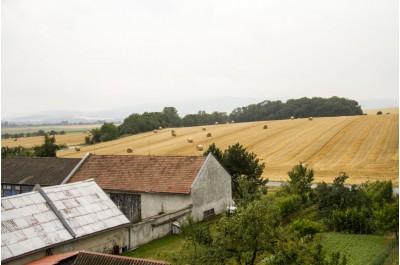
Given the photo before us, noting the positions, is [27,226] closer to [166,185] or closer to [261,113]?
[166,185]

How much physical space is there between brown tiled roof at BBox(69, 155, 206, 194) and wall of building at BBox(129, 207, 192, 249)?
5.42ft

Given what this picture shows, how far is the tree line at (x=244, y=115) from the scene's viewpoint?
3289 inches

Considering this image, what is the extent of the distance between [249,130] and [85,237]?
52.6 metres

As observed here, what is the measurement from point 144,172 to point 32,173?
42.6 feet

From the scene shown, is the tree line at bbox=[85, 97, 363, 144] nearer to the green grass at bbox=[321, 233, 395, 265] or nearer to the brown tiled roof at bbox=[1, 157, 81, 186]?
the brown tiled roof at bbox=[1, 157, 81, 186]

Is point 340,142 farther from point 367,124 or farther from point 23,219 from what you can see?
point 23,219

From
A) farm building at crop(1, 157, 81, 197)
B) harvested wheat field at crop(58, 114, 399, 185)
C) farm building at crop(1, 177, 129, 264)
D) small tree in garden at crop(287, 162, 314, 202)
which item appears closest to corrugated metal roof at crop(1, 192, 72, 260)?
farm building at crop(1, 177, 129, 264)

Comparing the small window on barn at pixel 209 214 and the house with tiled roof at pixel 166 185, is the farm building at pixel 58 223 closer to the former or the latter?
the house with tiled roof at pixel 166 185

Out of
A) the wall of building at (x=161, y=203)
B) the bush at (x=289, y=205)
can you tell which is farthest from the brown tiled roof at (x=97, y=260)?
the bush at (x=289, y=205)

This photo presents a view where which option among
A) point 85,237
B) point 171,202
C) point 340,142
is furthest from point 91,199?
point 340,142

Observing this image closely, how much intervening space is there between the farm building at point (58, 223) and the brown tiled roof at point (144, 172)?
17.1ft

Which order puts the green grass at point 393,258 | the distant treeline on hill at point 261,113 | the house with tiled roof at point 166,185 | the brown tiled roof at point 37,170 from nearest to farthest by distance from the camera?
the green grass at point 393,258 → the house with tiled roof at point 166,185 → the brown tiled roof at point 37,170 → the distant treeline on hill at point 261,113

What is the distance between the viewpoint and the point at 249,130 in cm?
7056

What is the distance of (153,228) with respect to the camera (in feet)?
78.1
